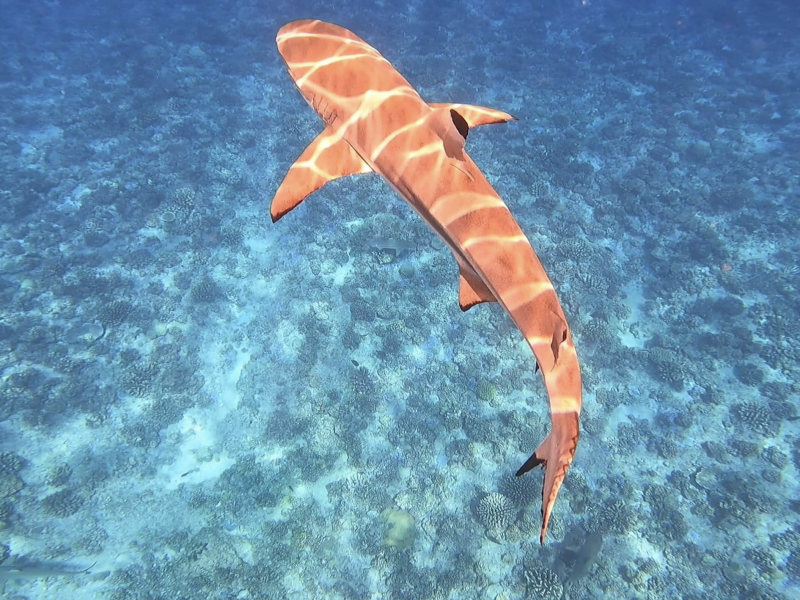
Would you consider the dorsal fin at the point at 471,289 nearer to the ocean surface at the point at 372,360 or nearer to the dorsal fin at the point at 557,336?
the dorsal fin at the point at 557,336

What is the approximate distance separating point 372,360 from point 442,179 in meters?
8.10

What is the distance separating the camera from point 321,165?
420cm

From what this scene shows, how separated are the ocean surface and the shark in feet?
23.7

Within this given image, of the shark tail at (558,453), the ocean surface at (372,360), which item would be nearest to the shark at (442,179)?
the shark tail at (558,453)

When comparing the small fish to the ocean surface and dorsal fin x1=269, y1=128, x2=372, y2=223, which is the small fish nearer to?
the ocean surface

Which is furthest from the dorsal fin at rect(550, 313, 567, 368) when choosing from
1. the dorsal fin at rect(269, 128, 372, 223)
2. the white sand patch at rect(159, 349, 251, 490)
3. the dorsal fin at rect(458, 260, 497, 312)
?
the white sand patch at rect(159, 349, 251, 490)

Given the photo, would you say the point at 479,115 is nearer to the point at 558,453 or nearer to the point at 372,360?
the point at 558,453

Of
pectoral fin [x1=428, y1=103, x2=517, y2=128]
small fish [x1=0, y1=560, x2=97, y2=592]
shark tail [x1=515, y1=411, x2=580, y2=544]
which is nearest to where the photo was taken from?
shark tail [x1=515, y1=411, x2=580, y2=544]

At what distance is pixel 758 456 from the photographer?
10.2 metres

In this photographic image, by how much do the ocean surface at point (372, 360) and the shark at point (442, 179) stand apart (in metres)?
7.23

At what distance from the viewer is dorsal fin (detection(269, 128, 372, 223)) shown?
164 inches

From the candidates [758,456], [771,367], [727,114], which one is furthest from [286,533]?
[727,114]

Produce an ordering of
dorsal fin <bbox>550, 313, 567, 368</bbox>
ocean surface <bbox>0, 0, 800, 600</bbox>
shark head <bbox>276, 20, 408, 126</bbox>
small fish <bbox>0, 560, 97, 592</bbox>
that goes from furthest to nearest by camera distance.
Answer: ocean surface <bbox>0, 0, 800, 600</bbox> < small fish <bbox>0, 560, 97, 592</bbox> < shark head <bbox>276, 20, 408, 126</bbox> < dorsal fin <bbox>550, 313, 567, 368</bbox>

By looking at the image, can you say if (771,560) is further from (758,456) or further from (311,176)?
(311,176)
